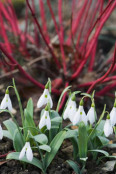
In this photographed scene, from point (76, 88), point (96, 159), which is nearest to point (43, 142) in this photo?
point (96, 159)

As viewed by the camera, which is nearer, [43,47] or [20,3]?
[43,47]

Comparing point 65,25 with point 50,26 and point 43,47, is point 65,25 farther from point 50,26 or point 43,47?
point 43,47

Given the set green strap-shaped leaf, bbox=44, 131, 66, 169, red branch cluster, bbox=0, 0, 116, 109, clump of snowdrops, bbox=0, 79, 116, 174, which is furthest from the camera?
red branch cluster, bbox=0, 0, 116, 109

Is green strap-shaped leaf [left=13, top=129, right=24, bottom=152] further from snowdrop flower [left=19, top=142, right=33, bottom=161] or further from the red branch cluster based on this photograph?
the red branch cluster

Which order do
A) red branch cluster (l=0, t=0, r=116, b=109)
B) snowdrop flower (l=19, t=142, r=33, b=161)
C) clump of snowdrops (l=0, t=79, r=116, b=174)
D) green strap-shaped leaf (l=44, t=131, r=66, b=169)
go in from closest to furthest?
snowdrop flower (l=19, t=142, r=33, b=161), clump of snowdrops (l=0, t=79, r=116, b=174), green strap-shaped leaf (l=44, t=131, r=66, b=169), red branch cluster (l=0, t=0, r=116, b=109)

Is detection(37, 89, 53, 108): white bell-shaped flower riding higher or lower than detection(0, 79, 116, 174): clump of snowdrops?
higher

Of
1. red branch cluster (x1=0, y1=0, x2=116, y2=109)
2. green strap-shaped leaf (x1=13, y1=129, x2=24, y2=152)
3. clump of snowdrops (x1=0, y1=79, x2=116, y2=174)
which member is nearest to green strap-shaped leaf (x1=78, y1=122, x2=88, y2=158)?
clump of snowdrops (x1=0, y1=79, x2=116, y2=174)

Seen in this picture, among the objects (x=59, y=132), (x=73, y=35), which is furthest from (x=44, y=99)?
(x=73, y=35)

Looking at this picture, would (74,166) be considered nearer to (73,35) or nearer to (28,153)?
(28,153)

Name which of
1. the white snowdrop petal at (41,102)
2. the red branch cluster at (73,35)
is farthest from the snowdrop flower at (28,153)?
the red branch cluster at (73,35)
